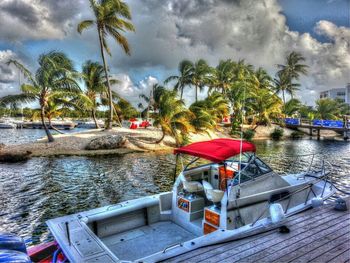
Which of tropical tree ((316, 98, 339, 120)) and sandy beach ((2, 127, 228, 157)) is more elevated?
tropical tree ((316, 98, 339, 120))

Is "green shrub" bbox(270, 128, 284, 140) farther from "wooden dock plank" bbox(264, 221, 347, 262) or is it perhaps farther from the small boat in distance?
"wooden dock plank" bbox(264, 221, 347, 262)

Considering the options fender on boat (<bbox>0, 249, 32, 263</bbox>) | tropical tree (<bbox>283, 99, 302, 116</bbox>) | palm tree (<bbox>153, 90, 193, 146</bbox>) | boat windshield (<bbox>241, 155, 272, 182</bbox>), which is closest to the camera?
fender on boat (<bbox>0, 249, 32, 263</bbox>)

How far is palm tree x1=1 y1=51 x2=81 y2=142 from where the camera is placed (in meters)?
26.4

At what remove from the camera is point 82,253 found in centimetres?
476

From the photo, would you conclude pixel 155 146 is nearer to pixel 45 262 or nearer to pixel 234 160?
pixel 234 160

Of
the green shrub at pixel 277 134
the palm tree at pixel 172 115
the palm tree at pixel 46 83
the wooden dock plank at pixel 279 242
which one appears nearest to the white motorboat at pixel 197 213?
the wooden dock plank at pixel 279 242

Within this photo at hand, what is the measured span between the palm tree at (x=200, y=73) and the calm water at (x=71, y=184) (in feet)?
93.0

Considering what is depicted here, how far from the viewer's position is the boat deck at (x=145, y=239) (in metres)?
6.35

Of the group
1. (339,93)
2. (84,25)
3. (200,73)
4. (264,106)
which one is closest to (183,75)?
(200,73)

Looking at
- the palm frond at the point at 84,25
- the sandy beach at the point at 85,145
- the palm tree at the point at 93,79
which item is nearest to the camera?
the sandy beach at the point at 85,145

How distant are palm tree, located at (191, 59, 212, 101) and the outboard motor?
152 ft

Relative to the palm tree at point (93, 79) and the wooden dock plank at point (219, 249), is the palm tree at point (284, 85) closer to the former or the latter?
the palm tree at point (93, 79)

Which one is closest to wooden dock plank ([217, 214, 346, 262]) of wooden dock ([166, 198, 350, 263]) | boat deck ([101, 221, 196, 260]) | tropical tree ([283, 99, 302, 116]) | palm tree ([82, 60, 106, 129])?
wooden dock ([166, 198, 350, 263])

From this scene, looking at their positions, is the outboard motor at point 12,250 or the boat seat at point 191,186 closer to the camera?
the outboard motor at point 12,250
